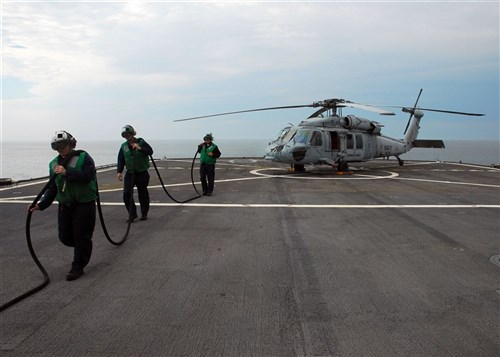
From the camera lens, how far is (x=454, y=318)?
10.8 ft

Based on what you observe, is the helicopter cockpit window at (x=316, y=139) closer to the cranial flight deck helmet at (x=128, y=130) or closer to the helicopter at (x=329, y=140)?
the helicopter at (x=329, y=140)

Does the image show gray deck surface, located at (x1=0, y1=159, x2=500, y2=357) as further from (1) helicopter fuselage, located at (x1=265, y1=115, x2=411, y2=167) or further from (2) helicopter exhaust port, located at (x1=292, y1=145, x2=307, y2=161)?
(1) helicopter fuselage, located at (x1=265, y1=115, x2=411, y2=167)

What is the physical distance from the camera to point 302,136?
1627cm

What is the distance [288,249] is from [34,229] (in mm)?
4821

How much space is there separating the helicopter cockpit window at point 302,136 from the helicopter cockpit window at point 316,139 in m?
0.31

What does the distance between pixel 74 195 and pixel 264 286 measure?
2.55 metres

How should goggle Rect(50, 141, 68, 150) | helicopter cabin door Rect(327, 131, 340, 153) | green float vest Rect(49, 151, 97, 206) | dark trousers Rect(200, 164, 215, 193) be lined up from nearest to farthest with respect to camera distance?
goggle Rect(50, 141, 68, 150)
green float vest Rect(49, 151, 97, 206)
dark trousers Rect(200, 164, 215, 193)
helicopter cabin door Rect(327, 131, 340, 153)

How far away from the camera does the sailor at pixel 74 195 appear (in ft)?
14.2

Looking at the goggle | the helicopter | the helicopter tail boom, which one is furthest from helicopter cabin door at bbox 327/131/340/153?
the goggle

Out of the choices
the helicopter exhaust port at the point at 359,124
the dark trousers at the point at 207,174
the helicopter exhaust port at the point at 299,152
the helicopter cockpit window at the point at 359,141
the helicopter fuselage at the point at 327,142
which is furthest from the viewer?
the helicopter cockpit window at the point at 359,141

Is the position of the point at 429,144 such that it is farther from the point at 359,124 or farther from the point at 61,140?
the point at 61,140

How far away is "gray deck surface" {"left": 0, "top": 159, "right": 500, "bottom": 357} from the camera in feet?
9.64

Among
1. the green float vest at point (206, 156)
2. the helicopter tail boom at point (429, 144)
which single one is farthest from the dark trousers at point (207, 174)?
the helicopter tail boom at point (429, 144)

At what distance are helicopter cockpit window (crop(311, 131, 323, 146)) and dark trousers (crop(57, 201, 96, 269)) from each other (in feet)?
42.1
